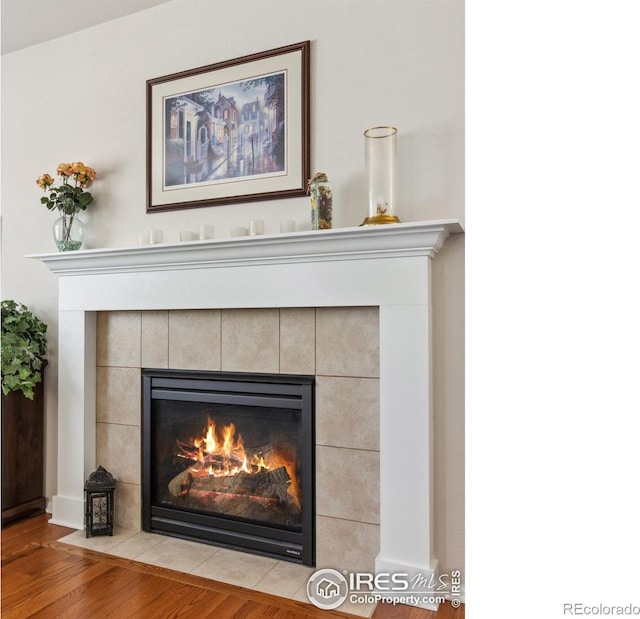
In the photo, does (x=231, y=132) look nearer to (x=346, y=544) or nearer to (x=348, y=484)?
(x=348, y=484)

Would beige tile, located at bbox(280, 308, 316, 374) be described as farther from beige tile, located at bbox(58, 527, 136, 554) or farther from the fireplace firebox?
beige tile, located at bbox(58, 527, 136, 554)

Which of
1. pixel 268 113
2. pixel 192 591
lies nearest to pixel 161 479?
pixel 192 591

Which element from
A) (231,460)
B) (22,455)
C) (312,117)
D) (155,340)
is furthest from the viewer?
(22,455)

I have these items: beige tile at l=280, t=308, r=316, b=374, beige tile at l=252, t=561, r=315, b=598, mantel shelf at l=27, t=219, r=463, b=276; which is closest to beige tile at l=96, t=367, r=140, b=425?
mantel shelf at l=27, t=219, r=463, b=276

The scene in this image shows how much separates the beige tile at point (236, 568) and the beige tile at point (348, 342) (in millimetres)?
797

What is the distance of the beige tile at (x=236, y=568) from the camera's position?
1.74 m

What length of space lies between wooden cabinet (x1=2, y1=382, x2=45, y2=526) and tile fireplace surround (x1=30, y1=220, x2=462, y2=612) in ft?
1.25

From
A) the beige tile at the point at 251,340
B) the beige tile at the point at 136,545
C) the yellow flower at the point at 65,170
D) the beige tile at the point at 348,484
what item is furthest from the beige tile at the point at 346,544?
the yellow flower at the point at 65,170

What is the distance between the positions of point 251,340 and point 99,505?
1.04 m

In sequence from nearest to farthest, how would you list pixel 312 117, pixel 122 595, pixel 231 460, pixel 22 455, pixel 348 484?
pixel 122 595
pixel 348 484
pixel 312 117
pixel 231 460
pixel 22 455

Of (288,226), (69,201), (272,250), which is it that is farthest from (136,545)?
(69,201)

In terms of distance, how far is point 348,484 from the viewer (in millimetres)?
1767
